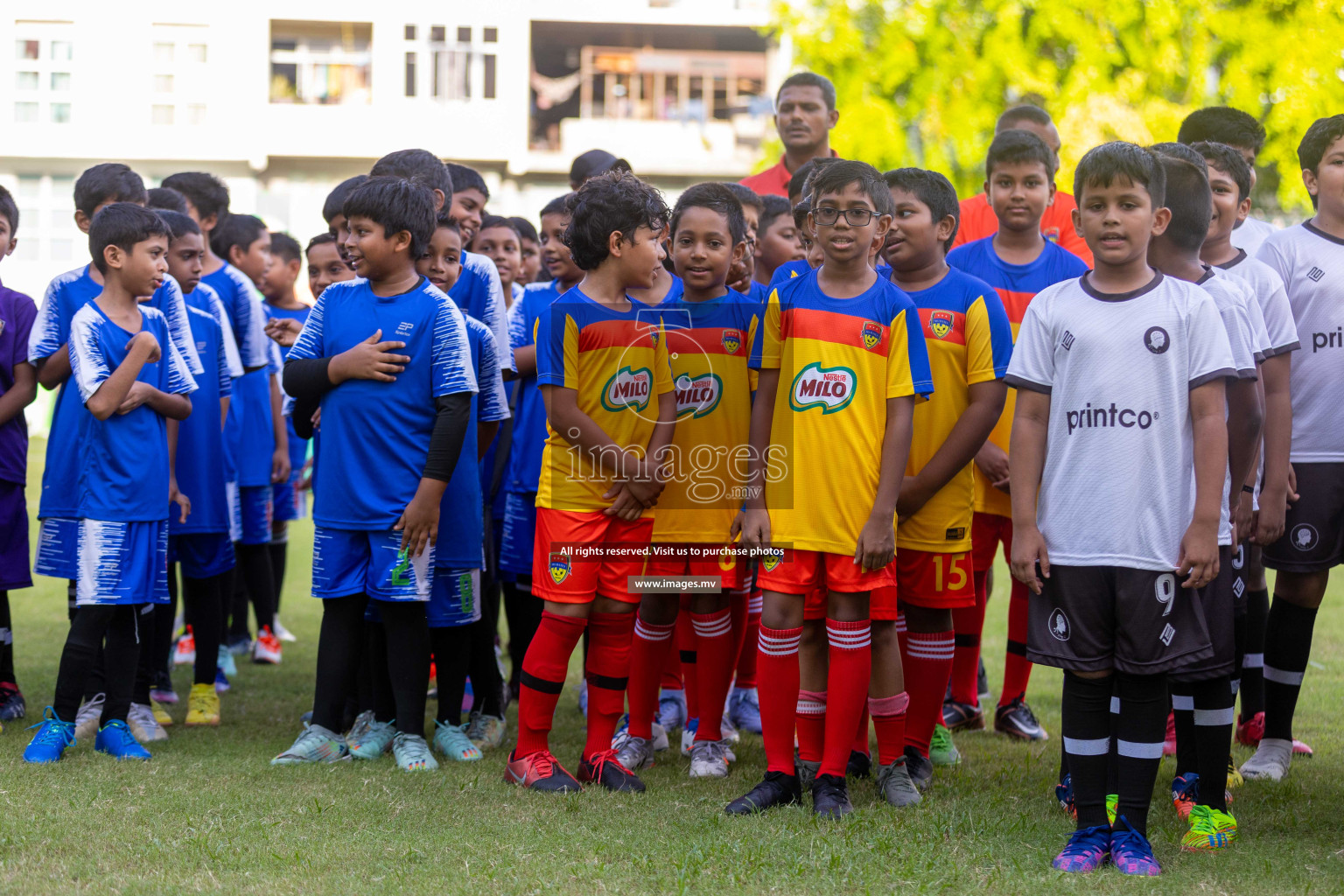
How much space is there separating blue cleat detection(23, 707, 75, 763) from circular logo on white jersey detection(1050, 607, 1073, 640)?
3.17 metres

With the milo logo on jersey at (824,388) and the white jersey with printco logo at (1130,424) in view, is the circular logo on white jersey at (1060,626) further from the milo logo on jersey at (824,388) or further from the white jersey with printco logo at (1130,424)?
the milo logo on jersey at (824,388)

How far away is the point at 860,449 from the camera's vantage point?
147 inches

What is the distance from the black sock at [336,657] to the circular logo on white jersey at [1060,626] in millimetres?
2276

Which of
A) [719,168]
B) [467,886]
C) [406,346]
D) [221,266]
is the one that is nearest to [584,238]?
[406,346]

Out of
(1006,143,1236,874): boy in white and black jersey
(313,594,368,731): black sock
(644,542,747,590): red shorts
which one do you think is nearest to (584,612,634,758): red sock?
(644,542,747,590): red shorts

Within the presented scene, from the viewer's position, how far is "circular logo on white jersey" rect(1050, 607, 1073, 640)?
3283mm

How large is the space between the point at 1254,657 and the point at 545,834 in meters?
2.83

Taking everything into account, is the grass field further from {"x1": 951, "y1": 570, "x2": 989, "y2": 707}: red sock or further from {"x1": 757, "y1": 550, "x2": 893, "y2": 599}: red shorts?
{"x1": 757, "y1": 550, "x2": 893, "y2": 599}: red shorts

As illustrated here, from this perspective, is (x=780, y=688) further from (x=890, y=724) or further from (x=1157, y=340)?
(x=1157, y=340)

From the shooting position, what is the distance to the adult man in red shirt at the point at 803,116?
629 cm

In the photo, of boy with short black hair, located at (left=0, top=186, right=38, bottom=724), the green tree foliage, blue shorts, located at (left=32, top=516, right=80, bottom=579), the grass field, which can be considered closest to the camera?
the grass field

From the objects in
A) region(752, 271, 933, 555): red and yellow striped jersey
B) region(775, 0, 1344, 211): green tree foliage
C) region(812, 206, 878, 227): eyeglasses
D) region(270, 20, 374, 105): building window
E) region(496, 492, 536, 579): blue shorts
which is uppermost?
region(270, 20, 374, 105): building window

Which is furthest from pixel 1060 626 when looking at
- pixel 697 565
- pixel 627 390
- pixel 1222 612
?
A: pixel 627 390

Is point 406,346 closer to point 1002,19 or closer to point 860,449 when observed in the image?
point 860,449
